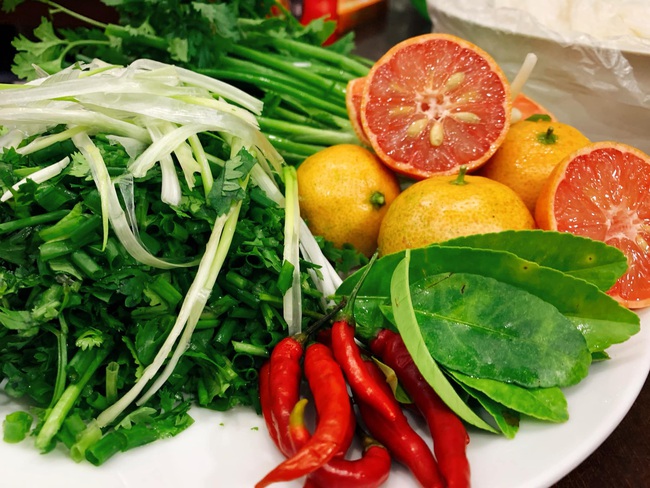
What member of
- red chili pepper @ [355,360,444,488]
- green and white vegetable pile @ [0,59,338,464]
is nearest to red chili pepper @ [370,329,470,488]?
red chili pepper @ [355,360,444,488]

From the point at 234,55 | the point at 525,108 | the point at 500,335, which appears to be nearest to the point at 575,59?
the point at 525,108

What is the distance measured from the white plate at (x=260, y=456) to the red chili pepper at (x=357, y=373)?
0.41 ft

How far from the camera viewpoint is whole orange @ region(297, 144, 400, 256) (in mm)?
1659

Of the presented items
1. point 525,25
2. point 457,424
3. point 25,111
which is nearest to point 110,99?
point 25,111

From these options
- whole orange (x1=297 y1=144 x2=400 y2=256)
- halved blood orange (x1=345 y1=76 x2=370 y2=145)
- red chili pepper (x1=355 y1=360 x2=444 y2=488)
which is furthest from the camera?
halved blood orange (x1=345 y1=76 x2=370 y2=145)

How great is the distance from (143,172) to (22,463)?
2.08 feet

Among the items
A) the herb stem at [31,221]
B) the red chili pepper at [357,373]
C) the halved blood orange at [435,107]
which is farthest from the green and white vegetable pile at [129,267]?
the halved blood orange at [435,107]

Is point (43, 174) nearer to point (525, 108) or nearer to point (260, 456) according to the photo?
point (260, 456)

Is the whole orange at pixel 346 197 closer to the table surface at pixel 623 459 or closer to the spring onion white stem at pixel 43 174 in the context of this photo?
the spring onion white stem at pixel 43 174

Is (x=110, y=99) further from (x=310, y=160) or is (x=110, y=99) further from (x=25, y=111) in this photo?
(x=310, y=160)

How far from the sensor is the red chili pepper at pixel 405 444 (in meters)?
0.99

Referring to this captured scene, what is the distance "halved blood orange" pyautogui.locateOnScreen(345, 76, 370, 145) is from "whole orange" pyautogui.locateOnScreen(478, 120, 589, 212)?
1.40ft

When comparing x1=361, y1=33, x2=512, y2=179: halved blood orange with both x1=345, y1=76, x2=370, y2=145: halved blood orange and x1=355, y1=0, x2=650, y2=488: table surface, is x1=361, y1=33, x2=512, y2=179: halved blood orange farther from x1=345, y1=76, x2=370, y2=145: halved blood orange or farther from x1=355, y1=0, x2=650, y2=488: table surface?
x1=355, y1=0, x2=650, y2=488: table surface

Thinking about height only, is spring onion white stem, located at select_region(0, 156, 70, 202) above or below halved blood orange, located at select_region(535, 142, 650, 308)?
above
